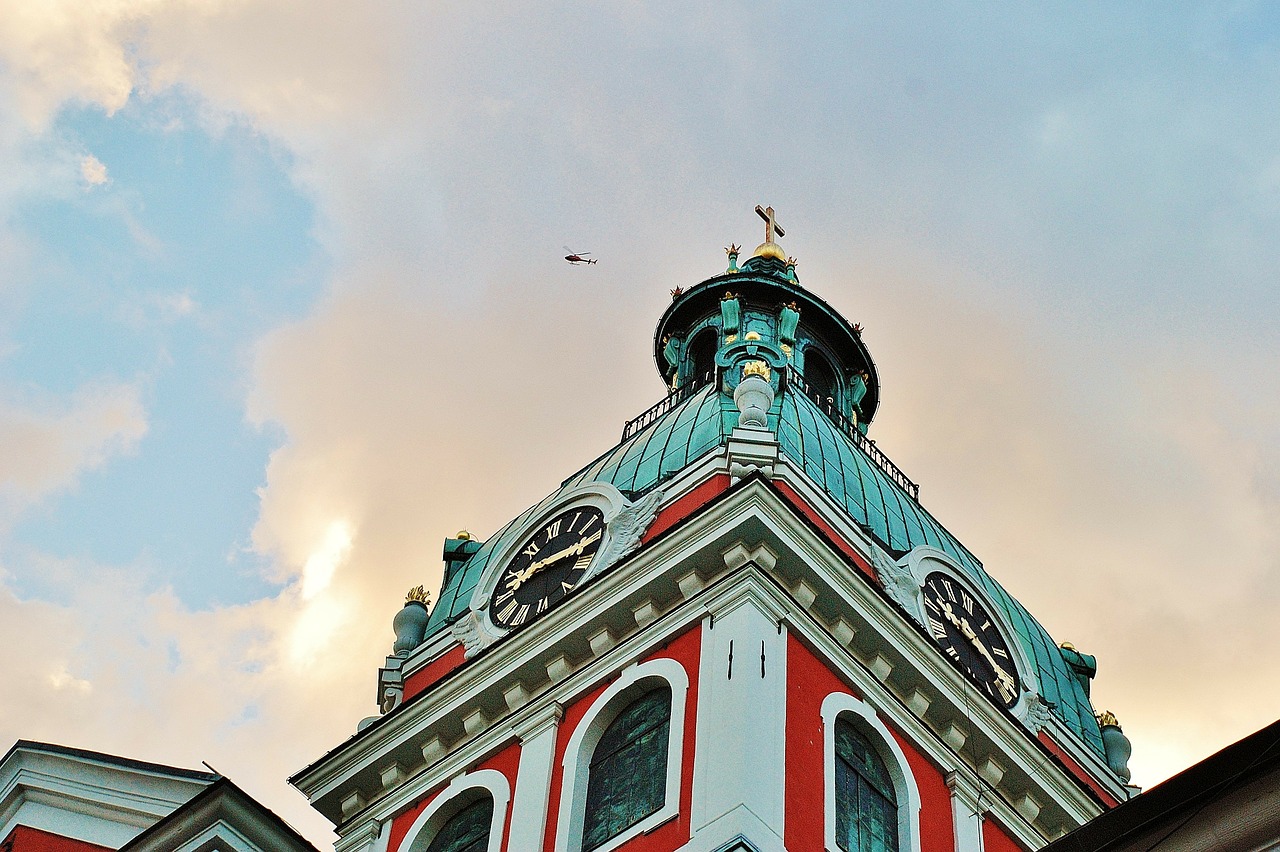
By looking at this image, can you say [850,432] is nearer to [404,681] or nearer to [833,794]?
[404,681]

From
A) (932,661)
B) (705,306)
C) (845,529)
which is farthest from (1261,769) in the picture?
(705,306)

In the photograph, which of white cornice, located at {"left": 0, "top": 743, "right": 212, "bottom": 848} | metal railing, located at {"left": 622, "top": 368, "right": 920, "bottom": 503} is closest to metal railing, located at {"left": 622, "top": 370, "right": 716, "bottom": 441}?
metal railing, located at {"left": 622, "top": 368, "right": 920, "bottom": 503}

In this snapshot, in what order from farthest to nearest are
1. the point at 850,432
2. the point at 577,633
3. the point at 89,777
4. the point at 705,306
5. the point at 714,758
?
the point at 705,306, the point at 850,432, the point at 577,633, the point at 714,758, the point at 89,777

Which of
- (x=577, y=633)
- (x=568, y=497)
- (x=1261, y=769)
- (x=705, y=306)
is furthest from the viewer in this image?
(x=705, y=306)

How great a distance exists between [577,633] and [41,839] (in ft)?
24.1

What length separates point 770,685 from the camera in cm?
2277

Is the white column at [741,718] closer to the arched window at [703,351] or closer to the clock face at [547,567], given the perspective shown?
the clock face at [547,567]

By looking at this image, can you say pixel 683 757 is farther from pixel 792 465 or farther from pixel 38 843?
pixel 38 843

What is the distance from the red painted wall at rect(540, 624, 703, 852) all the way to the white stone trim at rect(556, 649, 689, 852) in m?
0.07

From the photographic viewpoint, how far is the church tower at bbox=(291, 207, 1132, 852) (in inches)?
889

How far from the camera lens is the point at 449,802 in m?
25.2

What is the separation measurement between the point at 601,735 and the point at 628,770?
1.10 meters

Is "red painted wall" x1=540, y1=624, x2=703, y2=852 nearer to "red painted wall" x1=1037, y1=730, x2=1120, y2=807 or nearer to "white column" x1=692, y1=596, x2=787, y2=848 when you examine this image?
"white column" x1=692, y1=596, x2=787, y2=848

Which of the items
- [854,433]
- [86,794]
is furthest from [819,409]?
[86,794]
